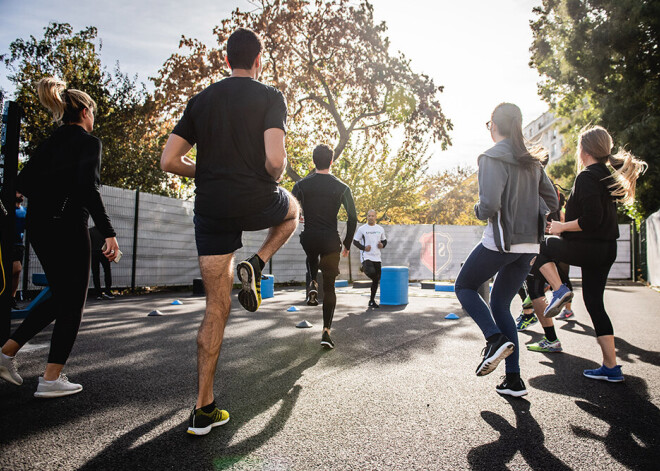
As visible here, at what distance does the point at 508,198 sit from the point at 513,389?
4.18 ft

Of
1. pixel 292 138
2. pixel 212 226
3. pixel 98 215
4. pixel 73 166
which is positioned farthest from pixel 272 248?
pixel 292 138

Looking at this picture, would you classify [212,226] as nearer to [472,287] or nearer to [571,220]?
[472,287]

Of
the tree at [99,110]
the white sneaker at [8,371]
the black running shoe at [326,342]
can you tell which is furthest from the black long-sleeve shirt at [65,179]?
the tree at [99,110]

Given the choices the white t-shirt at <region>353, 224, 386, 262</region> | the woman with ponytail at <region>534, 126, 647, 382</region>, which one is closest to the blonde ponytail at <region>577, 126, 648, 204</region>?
the woman with ponytail at <region>534, 126, 647, 382</region>

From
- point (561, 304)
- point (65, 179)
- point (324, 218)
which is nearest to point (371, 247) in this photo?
point (324, 218)

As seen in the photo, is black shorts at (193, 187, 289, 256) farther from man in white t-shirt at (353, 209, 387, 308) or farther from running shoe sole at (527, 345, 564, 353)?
man in white t-shirt at (353, 209, 387, 308)

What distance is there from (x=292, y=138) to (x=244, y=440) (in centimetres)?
1694

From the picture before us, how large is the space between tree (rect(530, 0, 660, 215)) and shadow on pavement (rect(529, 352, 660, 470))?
15.9 m

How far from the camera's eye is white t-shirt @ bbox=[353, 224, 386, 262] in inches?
357

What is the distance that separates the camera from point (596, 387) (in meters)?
3.29

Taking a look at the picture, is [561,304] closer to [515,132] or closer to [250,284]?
[515,132]

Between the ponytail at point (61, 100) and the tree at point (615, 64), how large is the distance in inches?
718

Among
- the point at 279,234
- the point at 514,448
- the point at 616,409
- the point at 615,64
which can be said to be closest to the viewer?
the point at 514,448

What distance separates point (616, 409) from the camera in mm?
2785
